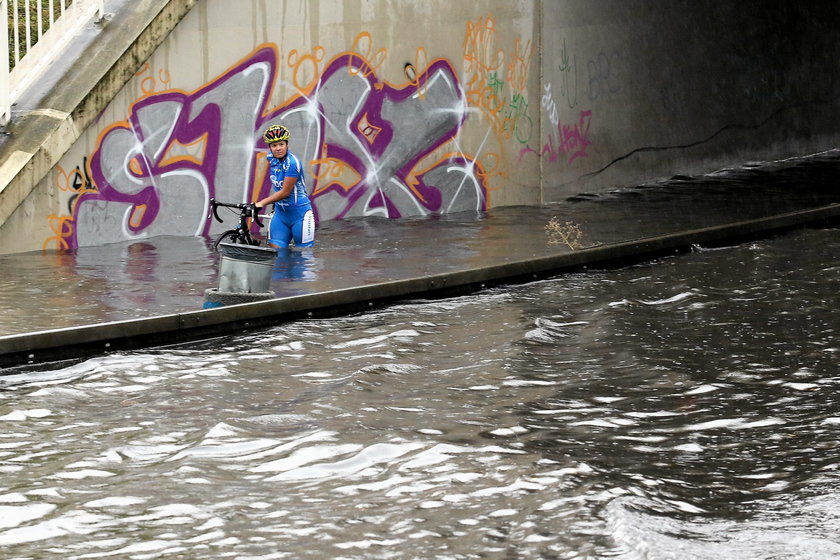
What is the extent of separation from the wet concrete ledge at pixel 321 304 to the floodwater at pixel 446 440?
7.8 inches

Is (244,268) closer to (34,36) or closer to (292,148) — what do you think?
(34,36)

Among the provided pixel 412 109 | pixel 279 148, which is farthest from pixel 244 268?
pixel 412 109

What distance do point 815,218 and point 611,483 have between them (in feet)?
39.2

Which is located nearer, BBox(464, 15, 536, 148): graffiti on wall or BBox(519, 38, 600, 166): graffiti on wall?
BBox(464, 15, 536, 148): graffiti on wall

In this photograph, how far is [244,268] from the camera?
10836 millimetres

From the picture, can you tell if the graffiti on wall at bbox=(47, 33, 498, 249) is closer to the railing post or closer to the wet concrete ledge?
the railing post

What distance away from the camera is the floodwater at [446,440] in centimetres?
599

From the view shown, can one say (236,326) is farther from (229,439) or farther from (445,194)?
(445,194)

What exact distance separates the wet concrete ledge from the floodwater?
20cm

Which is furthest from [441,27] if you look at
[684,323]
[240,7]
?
[684,323]

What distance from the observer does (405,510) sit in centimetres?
633

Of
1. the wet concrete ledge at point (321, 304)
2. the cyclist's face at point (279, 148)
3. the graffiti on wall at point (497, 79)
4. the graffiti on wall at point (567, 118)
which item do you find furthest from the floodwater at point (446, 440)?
the graffiti on wall at point (567, 118)

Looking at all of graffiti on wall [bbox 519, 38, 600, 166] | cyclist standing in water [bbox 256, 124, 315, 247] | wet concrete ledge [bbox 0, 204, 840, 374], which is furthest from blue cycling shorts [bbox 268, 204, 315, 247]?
graffiti on wall [bbox 519, 38, 600, 166]

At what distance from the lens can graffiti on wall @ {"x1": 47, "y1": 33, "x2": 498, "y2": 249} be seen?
14.9 metres
